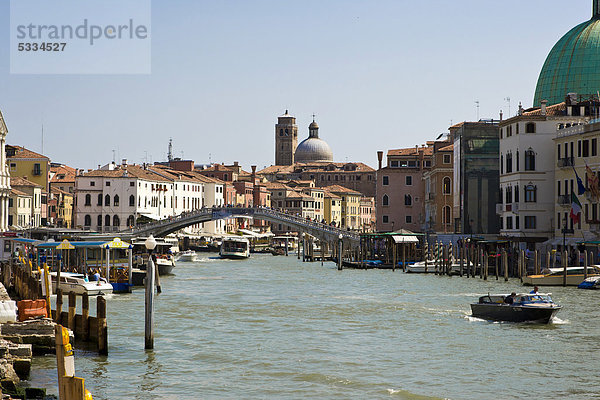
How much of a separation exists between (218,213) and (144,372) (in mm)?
42504

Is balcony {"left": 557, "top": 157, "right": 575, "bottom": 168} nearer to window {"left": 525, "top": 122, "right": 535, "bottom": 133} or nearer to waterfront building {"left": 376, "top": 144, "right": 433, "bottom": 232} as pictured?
window {"left": 525, "top": 122, "right": 535, "bottom": 133}

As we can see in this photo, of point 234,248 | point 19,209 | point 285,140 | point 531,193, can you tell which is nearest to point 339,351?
point 531,193

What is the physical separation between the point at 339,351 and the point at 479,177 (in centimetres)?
2976

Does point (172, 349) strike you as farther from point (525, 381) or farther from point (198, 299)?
point (198, 299)

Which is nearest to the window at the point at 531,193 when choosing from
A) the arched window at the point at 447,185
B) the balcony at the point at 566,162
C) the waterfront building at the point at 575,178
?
the waterfront building at the point at 575,178

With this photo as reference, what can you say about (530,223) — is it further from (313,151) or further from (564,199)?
(313,151)

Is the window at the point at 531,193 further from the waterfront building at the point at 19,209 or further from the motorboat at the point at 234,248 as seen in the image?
the waterfront building at the point at 19,209

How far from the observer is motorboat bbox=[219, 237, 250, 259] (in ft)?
191

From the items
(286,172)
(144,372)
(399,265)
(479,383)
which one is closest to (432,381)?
(479,383)

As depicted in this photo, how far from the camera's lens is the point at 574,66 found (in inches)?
1854

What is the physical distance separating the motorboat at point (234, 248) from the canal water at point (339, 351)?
93.3 feet

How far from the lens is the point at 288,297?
96.9 feet

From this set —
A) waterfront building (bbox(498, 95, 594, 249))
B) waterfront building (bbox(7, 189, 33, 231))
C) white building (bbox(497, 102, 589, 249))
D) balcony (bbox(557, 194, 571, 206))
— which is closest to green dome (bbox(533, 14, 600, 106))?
white building (bbox(497, 102, 589, 249))

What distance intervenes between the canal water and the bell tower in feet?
382
